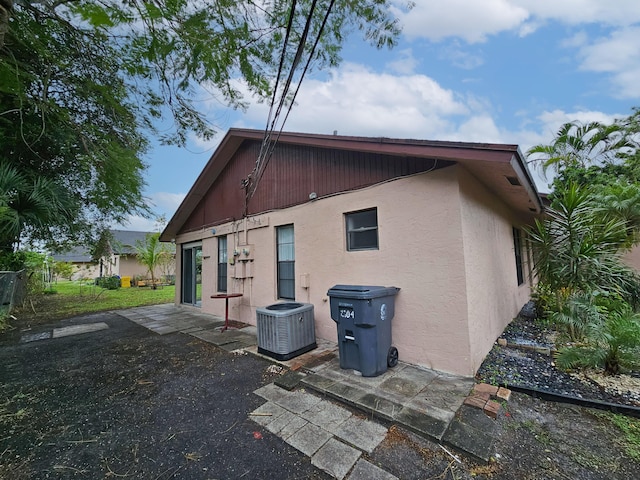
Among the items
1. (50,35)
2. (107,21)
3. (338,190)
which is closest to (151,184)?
(50,35)

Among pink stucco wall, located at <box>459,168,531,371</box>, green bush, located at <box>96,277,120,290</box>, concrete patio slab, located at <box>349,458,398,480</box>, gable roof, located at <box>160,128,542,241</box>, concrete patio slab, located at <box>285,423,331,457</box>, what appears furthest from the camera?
green bush, located at <box>96,277,120,290</box>

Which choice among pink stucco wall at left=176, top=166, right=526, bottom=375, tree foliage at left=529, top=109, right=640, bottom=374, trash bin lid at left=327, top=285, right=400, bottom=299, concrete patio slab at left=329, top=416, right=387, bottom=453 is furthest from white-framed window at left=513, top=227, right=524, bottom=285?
concrete patio slab at left=329, top=416, right=387, bottom=453

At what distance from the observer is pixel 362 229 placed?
174 inches

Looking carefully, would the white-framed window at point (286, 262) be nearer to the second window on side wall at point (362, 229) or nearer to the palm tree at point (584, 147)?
the second window on side wall at point (362, 229)

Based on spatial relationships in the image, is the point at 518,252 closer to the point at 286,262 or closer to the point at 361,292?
the point at 361,292

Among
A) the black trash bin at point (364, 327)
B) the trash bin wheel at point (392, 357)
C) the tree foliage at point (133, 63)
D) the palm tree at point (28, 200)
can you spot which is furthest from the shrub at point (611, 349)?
the palm tree at point (28, 200)

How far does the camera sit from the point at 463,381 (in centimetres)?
313

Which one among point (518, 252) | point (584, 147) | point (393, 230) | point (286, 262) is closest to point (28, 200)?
point (286, 262)

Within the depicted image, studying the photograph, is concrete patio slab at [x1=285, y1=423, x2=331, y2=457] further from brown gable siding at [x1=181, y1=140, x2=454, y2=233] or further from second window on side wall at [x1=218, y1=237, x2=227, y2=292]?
second window on side wall at [x1=218, y1=237, x2=227, y2=292]

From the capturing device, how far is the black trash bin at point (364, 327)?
3299mm

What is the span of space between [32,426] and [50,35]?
20.4 ft

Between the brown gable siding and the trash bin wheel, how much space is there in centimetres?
259

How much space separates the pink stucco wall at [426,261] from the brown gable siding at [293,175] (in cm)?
22

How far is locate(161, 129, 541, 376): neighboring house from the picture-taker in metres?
3.39
